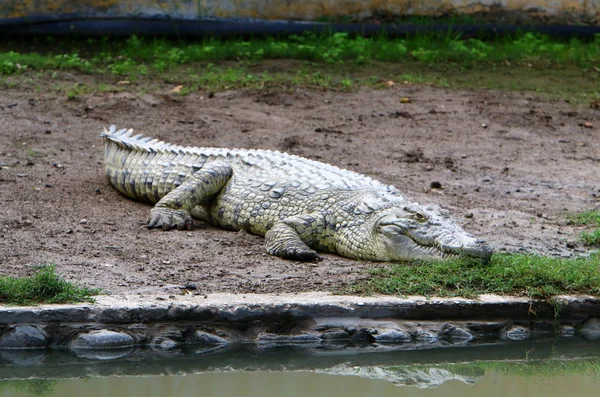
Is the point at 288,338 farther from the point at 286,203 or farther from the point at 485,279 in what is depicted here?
the point at 286,203

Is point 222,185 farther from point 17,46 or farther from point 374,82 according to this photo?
point 17,46

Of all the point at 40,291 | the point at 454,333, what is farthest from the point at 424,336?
the point at 40,291

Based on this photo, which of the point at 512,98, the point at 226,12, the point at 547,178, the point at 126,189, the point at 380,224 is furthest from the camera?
the point at 226,12

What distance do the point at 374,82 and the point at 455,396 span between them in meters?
6.98

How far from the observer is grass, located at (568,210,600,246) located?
6.77 m

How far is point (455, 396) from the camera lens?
4.72 metres

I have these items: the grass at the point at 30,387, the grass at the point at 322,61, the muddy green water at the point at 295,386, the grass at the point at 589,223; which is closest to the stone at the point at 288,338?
the muddy green water at the point at 295,386

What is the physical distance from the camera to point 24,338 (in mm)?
4676

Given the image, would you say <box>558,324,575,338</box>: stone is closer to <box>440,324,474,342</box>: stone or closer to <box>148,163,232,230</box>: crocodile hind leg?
<box>440,324,474,342</box>: stone

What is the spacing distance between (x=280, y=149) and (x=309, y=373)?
4524mm

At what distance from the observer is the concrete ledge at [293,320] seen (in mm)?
4711

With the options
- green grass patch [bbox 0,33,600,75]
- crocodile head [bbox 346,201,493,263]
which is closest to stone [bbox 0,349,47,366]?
crocodile head [bbox 346,201,493,263]

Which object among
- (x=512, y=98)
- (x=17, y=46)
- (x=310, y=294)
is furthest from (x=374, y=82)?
(x=310, y=294)

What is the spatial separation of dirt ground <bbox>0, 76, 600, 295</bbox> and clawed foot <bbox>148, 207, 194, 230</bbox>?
4.2 inches
